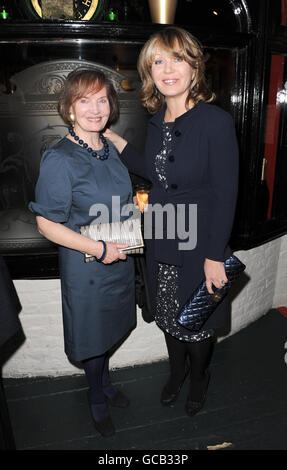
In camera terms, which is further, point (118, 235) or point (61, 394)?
point (61, 394)

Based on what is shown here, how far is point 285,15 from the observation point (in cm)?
226

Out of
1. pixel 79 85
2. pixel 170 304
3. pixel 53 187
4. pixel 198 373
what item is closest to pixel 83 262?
pixel 53 187

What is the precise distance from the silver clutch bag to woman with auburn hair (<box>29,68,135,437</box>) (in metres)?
0.03

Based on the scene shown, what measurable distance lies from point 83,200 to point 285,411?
1.61m

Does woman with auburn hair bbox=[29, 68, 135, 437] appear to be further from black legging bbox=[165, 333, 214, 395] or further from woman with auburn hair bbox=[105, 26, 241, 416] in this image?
black legging bbox=[165, 333, 214, 395]

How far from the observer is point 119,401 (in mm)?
2145

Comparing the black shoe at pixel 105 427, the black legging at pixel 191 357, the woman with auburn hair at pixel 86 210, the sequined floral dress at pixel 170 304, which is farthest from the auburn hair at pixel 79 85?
the black shoe at pixel 105 427

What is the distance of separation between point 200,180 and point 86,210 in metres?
0.50

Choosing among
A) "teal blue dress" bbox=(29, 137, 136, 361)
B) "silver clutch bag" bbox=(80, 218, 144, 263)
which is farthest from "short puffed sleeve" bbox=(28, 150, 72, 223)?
"silver clutch bag" bbox=(80, 218, 144, 263)

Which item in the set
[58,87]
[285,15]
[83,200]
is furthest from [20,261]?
[285,15]

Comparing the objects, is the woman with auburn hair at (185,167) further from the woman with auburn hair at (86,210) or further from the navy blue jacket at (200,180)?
the woman with auburn hair at (86,210)

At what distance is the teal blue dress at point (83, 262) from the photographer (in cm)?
150

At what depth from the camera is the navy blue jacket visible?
152 centimetres
